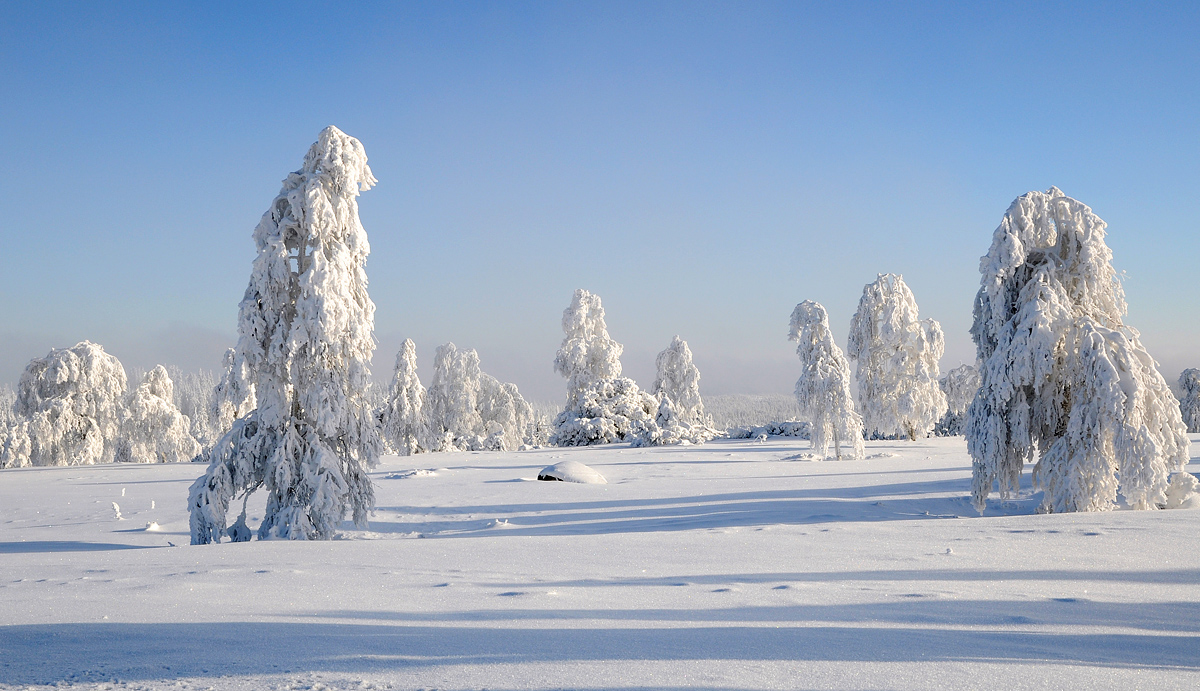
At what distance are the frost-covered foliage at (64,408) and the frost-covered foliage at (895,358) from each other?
35413mm

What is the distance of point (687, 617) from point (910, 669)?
1.38m

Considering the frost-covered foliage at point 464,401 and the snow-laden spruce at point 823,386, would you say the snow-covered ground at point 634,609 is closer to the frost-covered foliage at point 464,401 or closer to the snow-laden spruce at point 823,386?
the snow-laden spruce at point 823,386

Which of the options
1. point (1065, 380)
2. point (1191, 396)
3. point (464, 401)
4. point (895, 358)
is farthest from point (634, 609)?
point (1191, 396)

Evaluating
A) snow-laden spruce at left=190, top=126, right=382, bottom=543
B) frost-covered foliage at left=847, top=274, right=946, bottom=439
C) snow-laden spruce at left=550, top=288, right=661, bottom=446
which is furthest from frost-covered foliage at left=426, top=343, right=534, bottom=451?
snow-laden spruce at left=190, top=126, right=382, bottom=543

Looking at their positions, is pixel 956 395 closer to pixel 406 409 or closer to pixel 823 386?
pixel 823 386

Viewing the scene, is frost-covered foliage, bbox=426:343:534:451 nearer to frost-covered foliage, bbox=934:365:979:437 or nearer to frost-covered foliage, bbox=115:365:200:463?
frost-covered foliage, bbox=115:365:200:463

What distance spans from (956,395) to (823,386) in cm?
2352

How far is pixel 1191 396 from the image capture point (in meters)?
44.0

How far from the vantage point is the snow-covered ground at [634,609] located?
309cm

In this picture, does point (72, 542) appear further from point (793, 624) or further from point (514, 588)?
point (793, 624)

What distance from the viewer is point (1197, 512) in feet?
27.7

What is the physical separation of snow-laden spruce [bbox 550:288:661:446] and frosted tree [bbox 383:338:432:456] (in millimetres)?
8289

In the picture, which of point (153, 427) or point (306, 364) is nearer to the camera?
point (306, 364)

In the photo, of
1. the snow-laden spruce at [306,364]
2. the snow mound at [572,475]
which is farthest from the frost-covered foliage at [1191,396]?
the snow-laden spruce at [306,364]
